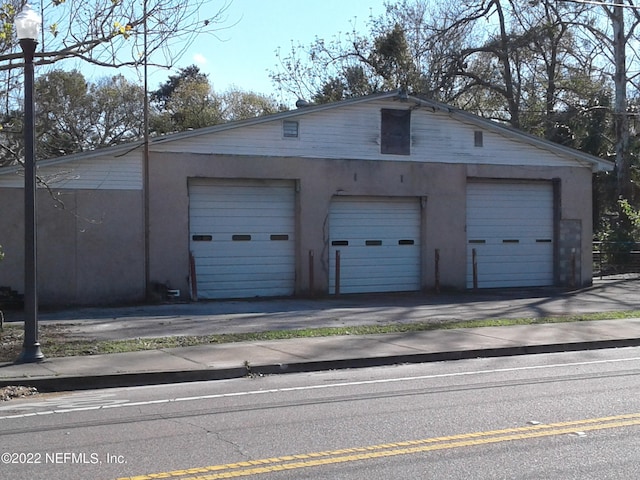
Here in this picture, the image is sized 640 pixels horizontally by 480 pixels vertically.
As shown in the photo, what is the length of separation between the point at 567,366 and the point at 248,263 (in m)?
11.7

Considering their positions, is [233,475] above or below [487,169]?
below

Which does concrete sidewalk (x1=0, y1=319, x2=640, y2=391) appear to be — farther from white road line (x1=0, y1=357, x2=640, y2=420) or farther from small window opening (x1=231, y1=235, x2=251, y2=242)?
small window opening (x1=231, y1=235, x2=251, y2=242)

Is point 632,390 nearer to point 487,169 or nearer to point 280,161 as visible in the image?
point 280,161

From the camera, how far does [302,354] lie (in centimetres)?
1303

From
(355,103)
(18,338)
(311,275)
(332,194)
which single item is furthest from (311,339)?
(355,103)

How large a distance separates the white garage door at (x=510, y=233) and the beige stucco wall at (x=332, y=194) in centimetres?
51

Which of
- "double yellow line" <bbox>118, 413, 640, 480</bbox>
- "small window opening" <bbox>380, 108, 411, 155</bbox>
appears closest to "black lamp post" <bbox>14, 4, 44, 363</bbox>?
"double yellow line" <bbox>118, 413, 640, 480</bbox>

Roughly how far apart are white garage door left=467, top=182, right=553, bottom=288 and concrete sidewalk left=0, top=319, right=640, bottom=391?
8832 mm

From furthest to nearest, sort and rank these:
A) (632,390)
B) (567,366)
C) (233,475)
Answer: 1. (567,366)
2. (632,390)
3. (233,475)

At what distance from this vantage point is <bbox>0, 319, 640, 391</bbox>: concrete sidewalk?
11.2 m

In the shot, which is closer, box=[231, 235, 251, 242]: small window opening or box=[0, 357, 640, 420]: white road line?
box=[0, 357, 640, 420]: white road line

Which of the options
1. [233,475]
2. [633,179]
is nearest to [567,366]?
[233,475]

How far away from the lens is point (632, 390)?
9867mm

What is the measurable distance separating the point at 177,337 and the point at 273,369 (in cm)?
335
